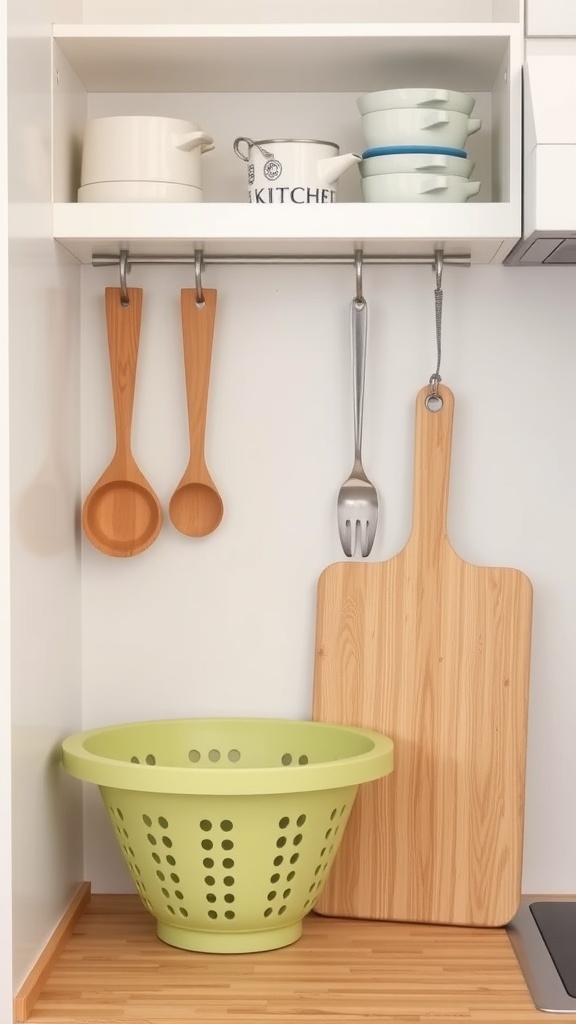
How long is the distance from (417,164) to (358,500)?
38 cm

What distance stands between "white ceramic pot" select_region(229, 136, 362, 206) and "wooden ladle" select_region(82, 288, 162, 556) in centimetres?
21

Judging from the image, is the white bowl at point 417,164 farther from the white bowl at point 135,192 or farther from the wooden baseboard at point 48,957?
the wooden baseboard at point 48,957

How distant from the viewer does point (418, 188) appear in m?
1.23

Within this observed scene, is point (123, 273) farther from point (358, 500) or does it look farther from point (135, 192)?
point (358, 500)

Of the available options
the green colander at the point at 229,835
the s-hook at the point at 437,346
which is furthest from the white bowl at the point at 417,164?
the green colander at the point at 229,835

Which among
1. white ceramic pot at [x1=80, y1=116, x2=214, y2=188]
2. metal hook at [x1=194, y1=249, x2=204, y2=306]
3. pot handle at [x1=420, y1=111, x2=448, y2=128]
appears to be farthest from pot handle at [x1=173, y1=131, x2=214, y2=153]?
pot handle at [x1=420, y1=111, x2=448, y2=128]

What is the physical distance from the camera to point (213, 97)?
1.40 meters

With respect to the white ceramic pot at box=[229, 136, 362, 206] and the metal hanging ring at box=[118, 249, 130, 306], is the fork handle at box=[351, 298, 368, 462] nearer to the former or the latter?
the white ceramic pot at box=[229, 136, 362, 206]

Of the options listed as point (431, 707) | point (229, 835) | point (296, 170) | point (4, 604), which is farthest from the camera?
point (431, 707)

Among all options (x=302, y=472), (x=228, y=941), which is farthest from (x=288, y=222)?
(x=228, y=941)

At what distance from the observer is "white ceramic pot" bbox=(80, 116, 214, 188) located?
4.10 feet

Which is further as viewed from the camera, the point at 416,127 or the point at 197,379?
the point at 197,379

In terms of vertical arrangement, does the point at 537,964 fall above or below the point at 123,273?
below

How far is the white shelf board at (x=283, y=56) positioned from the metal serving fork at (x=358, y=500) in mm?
258
